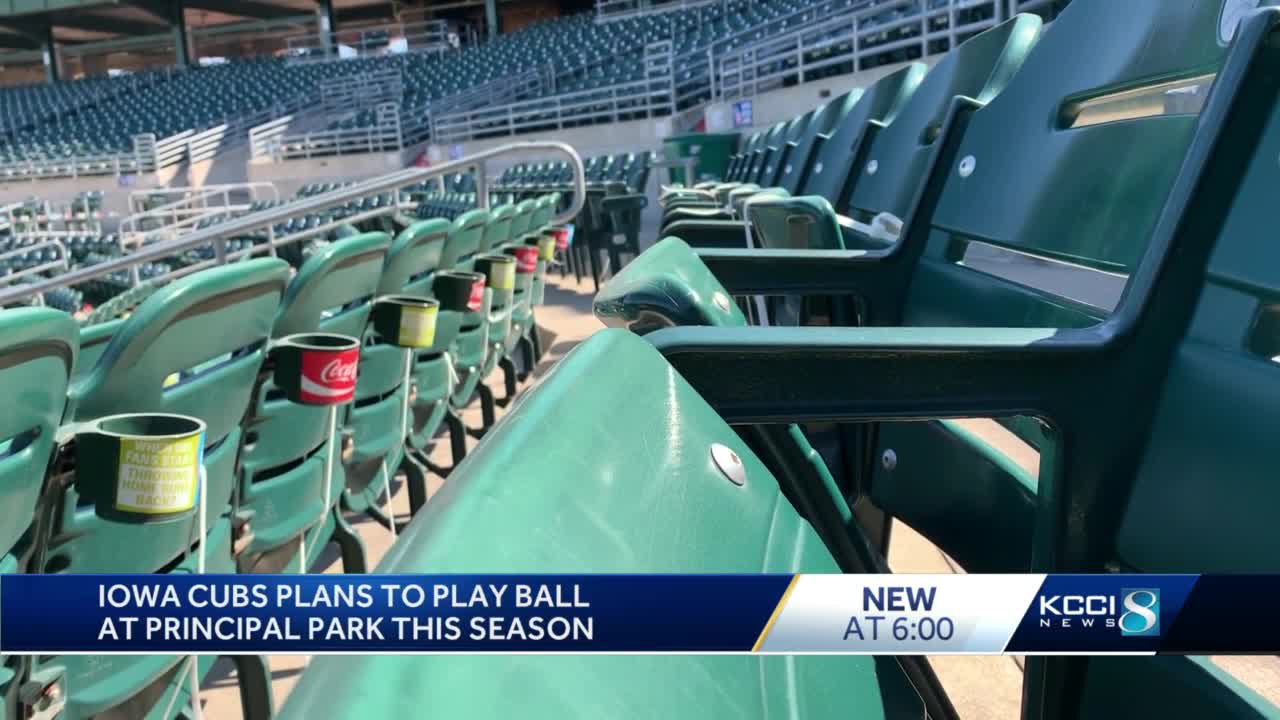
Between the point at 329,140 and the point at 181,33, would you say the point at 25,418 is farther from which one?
the point at 181,33

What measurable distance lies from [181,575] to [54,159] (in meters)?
20.4

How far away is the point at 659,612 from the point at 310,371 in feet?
3.60

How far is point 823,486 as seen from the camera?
68 centimetres

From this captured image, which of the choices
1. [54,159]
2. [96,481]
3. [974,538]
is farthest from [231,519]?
[54,159]

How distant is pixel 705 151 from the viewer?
9680 millimetres

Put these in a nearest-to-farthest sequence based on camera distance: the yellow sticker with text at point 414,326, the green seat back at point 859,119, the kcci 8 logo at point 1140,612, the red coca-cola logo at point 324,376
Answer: the kcci 8 logo at point 1140,612, the red coca-cola logo at point 324,376, the yellow sticker with text at point 414,326, the green seat back at point 859,119

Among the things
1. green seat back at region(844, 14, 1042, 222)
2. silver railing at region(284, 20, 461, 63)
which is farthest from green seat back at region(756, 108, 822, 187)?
silver railing at region(284, 20, 461, 63)

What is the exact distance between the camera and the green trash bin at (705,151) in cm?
958

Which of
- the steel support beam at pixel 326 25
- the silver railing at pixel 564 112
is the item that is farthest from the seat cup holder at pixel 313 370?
the steel support beam at pixel 326 25

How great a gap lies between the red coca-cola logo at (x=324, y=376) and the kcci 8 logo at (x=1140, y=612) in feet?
3.66

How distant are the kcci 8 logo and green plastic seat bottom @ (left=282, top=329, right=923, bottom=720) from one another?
111mm

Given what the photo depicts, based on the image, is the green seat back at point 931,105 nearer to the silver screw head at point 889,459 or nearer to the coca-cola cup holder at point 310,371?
the silver screw head at point 889,459

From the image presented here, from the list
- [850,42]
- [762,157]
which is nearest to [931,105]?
[762,157]

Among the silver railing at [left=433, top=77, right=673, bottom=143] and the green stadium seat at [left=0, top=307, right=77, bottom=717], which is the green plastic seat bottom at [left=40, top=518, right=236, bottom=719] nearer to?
the green stadium seat at [left=0, top=307, right=77, bottom=717]
